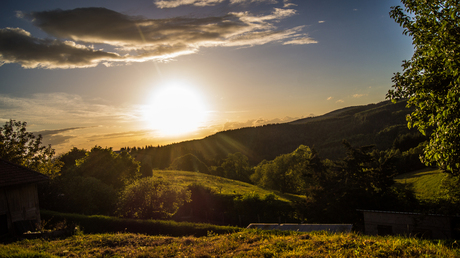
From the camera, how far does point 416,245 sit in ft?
27.1

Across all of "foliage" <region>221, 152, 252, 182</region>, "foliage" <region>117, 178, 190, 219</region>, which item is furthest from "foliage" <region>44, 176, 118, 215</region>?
Result: "foliage" <region>221, 152, 252, 182</region>

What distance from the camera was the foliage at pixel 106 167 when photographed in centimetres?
3841

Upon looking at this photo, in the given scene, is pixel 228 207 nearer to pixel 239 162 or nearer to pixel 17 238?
pixel 17 238

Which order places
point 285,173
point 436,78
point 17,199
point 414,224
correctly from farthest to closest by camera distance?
point 285,173, point 414,224, point 17,199, point 436,78

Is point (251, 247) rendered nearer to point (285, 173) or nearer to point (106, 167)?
point (106, 167)

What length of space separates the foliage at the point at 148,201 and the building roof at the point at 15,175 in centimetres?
913

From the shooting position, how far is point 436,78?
9867mm

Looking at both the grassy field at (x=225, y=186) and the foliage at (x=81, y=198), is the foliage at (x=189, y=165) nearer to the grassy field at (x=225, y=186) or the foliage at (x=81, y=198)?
the grassy field at (x=225, y=186)

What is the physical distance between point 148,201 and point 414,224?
26.0 m

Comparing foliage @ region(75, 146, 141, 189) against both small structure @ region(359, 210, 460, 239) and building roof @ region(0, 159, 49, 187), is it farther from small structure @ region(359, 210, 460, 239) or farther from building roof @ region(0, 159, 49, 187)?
small structure @ region(359, 210, 460, 239)

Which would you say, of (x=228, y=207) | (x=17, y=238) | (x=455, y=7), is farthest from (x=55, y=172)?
(x=455, y=7)

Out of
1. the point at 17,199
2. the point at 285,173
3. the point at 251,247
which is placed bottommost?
the point at 285,173

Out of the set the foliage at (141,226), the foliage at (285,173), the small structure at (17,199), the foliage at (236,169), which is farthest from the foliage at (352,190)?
the foliage at (236,169)

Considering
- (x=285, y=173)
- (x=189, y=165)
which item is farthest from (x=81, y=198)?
(x=189, y=165)
